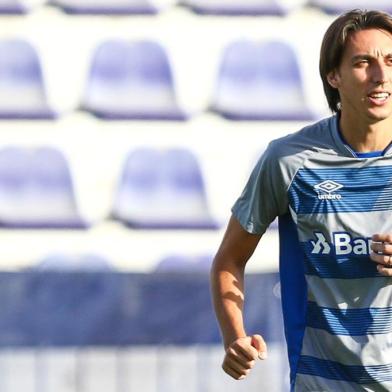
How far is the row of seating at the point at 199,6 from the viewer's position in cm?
503

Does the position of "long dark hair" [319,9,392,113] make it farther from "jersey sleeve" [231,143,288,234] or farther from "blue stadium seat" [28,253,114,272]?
"blue stadium seat" [28,253,114,272]

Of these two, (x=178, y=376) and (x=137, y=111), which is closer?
(x=178, y=376)

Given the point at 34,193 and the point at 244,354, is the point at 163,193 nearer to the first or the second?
the point at 34,193

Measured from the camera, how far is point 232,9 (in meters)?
5.06

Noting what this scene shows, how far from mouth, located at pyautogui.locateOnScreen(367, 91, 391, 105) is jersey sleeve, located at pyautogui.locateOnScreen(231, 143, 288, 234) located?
26 centimetres

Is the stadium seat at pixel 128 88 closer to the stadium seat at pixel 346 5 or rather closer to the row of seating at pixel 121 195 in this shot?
the row of seating at pixel 121 195

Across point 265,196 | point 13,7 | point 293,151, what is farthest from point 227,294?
point 13,7

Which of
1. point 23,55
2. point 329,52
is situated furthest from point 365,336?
point 23,55

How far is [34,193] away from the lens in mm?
4910

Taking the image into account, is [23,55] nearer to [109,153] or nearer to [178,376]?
[109,153]

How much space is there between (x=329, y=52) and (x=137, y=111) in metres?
2.17

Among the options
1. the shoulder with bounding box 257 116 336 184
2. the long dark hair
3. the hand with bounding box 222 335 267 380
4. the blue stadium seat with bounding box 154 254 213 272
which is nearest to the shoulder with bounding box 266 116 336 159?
the shoulder with bounding box 257 116 336 184

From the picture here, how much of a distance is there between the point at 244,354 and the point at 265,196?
42 centimetres

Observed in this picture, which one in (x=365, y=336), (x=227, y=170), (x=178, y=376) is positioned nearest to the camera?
(x=365, y=336)
